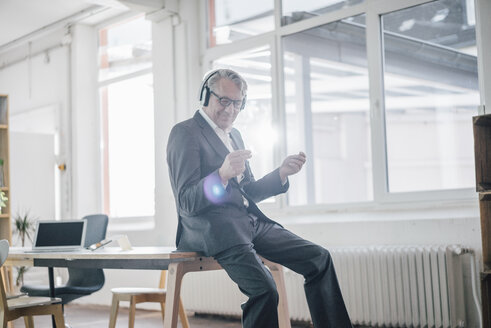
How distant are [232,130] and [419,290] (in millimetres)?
1696

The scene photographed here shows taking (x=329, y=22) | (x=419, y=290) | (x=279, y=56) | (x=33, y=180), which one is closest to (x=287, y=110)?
(x=279, y=56)

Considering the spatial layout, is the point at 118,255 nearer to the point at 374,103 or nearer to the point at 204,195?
the point at 204,195

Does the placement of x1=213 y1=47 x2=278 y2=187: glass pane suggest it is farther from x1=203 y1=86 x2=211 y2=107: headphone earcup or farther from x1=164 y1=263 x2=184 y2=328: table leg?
x1=164 y1=263 x2=184 y2=328: table leg

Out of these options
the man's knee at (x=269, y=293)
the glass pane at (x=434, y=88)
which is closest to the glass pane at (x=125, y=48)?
the glass pane at (x=434, y=88)

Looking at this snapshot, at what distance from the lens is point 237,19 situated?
5387mm

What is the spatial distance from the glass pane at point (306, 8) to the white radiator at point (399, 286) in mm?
1812

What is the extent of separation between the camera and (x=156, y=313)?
548cm

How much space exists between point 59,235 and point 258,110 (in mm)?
2089

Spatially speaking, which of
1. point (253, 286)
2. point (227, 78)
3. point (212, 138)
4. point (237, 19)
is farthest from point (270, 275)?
point (237, 19)

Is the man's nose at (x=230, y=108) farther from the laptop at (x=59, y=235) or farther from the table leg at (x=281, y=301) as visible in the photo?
the laptop at (x=59, y=235)

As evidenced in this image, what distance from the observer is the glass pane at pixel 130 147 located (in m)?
6.21

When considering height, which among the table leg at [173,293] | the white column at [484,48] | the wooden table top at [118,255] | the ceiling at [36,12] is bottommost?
the table leg at [173,293]

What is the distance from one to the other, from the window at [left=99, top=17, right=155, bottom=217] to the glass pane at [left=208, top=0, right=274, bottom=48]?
2.98ft

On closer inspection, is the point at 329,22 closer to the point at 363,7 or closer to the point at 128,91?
the point at 363,7
